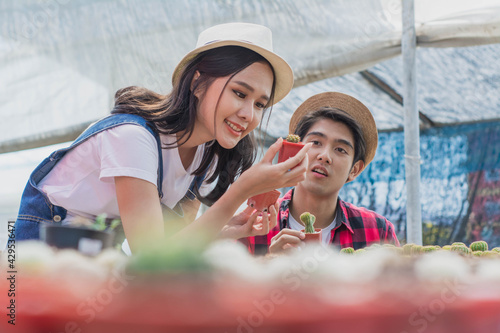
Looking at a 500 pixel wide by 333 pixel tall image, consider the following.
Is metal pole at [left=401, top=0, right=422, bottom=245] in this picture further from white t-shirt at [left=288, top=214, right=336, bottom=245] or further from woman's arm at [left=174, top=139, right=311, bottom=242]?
woman's arm at [left=174, top=139, right=311, bottom=242]

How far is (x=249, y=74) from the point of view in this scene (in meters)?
0.78

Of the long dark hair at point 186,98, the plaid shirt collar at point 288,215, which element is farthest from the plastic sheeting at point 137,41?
the long dark hair at point 186,98

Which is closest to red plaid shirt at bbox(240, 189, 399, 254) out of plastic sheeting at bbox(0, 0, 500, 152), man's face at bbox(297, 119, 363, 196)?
man's face at bbox(297, 119, 363, 196)

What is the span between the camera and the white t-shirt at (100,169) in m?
0.74

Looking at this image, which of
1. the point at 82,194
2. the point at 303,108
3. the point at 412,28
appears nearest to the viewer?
the point at 82,194

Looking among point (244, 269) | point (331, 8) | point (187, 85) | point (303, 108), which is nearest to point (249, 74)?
point (187, 85)

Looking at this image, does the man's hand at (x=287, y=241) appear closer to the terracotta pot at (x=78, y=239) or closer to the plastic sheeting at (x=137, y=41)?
the terracotta pot at (x=78, y=239)

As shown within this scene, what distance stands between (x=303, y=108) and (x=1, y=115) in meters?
1.52

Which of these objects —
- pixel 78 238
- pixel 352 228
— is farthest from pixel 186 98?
pixel 352 228

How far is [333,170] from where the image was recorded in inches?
59.4

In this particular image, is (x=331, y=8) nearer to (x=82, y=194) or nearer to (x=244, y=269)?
(x=82, y=194)

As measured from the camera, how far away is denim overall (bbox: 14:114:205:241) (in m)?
0.75

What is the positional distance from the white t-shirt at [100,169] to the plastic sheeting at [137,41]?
60.8 inches

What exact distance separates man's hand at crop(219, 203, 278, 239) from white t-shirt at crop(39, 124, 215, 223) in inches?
7.4
